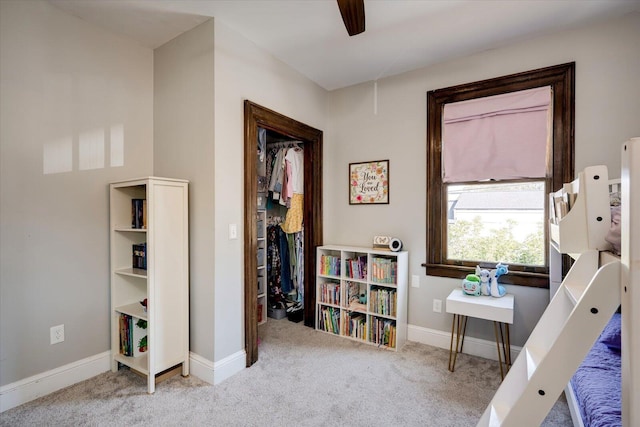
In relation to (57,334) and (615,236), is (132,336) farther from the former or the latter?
(615,236)

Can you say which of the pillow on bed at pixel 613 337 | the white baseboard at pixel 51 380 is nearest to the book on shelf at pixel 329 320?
the white baseboard at pixel 51 380

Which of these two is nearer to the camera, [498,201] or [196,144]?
[196,144]

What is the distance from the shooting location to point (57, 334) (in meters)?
2.07

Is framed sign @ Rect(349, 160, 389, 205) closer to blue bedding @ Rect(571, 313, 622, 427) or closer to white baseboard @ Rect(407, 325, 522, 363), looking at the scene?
white baseboard @ Rect(407, 325, 522, 363)

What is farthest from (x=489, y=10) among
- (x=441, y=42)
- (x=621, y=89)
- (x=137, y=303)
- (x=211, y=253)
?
(x=137, y=303)

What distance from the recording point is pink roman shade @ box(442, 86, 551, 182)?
234cm

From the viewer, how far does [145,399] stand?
1945 mm

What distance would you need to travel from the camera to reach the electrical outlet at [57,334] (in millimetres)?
2047

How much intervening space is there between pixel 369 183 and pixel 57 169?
99.0 inches

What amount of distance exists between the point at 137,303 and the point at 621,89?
3.89 m

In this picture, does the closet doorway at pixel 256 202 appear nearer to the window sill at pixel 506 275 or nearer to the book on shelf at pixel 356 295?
the book on shelf at pixel 356 295

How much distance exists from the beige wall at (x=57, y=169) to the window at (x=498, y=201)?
2.60 metres

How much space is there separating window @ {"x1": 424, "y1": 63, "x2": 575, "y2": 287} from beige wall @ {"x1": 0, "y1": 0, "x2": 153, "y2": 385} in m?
2.60

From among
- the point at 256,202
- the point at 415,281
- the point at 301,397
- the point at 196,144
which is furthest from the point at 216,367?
the point at 415,281
